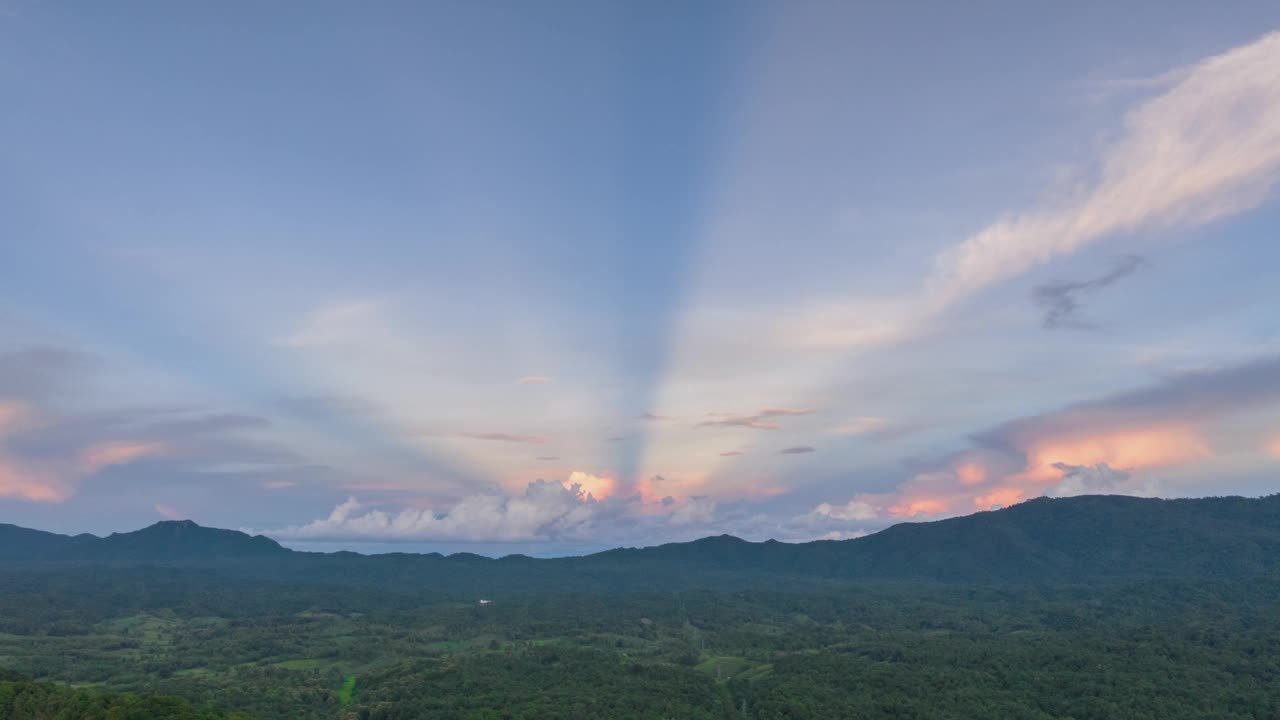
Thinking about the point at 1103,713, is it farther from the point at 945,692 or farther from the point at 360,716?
the point at 360,716

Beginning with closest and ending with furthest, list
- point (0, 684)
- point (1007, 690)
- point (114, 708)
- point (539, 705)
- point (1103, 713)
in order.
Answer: point (114, 708) < point (0, 684) < point (1103, 713) < point (539, 705) < point (1007, 690)

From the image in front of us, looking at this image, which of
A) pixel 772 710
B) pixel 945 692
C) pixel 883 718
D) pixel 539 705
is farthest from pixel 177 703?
pixel 945 692

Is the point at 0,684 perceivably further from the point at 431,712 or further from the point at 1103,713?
the point at 1103,713

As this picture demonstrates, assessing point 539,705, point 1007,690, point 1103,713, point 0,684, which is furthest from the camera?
point 1007,690

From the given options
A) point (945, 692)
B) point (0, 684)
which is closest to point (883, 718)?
point (945, 692)

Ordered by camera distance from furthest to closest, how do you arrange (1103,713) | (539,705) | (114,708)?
1. (539,705)
2. (1103,713)
3. (114,708)

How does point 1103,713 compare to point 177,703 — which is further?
point 1103,713

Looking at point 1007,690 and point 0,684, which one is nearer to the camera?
point 0,684

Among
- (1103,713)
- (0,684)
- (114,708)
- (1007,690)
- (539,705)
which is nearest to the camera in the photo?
(114,708)

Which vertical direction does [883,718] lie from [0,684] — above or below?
below
